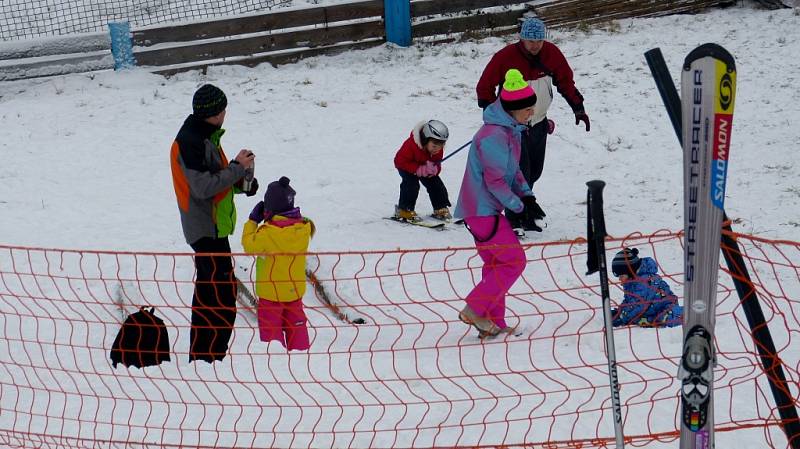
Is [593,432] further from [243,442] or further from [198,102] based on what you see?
[198,102]

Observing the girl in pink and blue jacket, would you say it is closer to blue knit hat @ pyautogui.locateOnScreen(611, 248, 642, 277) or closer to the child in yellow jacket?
blue knit hat @ pyautogui.locateOnScreen(611, 248, 642, 277)

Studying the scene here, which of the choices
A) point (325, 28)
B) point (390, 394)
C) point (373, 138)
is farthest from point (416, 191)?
point (325, 28)

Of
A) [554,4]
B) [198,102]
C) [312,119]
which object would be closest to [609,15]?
[554,4]

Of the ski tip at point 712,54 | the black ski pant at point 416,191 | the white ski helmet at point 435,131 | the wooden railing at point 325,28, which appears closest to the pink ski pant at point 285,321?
the white ski helmet at point 435,131

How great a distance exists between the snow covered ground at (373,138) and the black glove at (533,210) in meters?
0.18

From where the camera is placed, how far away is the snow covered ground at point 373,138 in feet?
26.9

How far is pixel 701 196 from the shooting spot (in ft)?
10.3

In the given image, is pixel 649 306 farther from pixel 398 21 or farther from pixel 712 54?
pixel 398 21

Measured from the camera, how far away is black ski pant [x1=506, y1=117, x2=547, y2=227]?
25.3 feet

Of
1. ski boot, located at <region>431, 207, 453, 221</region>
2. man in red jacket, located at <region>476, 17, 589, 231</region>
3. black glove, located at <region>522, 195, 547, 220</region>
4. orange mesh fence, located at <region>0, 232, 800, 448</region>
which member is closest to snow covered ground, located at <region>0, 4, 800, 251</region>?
black glove, located at <region>522, 195, 547, 220</region>

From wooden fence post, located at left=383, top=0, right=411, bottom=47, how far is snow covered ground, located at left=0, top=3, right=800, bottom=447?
18 centimetres

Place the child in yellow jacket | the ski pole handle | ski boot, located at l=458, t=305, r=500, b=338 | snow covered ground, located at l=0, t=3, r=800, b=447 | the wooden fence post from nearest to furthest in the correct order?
1. the ski pole handle
2. the child in yellow jacket
3. ski boot, located at l=458, t=305, r=500, b=338
4. snow covered ground, located at l=0, t=3, r=800, b=447
5. the wooden fence post

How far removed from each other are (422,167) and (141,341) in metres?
2.91

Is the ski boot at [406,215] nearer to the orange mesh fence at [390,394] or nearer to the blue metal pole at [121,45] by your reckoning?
the orange mesh fence at [390,394]
